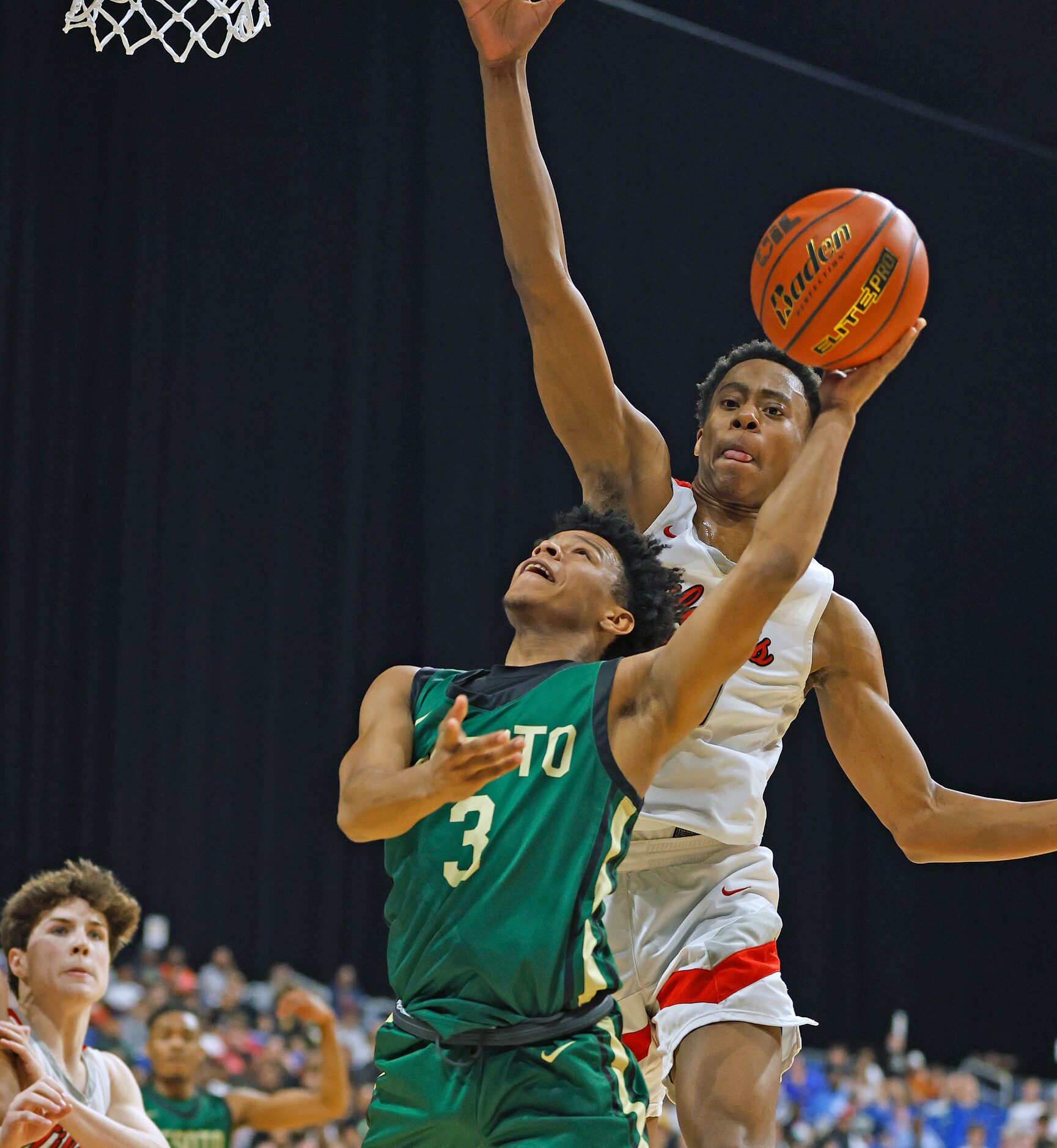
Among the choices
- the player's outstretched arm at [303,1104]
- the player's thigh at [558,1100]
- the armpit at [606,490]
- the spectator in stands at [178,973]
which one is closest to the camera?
the player's thigh at [558,1100]

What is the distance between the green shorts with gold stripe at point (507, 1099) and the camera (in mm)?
2170

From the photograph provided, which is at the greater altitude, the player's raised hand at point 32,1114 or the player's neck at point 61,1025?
the player's raised hand at point 32,1114

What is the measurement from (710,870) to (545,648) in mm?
756

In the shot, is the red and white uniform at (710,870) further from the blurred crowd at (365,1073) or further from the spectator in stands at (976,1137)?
the spectator in stands at (976,1137)

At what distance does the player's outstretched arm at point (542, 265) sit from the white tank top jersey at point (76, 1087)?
208 cm

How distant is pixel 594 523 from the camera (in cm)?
287

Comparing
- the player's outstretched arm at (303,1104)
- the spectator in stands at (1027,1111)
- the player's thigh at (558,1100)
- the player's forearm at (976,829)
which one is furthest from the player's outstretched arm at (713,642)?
the spectator in stands at (1027,1111)

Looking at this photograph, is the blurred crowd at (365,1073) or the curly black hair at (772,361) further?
the blurred crowd at (365,1073)

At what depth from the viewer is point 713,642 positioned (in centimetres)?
233

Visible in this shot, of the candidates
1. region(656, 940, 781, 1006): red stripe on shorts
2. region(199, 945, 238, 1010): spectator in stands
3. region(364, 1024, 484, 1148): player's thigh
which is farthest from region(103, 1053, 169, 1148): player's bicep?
region(199, 945, 238, 1010): spectator in stands

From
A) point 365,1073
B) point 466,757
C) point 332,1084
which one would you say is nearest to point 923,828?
point 466,757

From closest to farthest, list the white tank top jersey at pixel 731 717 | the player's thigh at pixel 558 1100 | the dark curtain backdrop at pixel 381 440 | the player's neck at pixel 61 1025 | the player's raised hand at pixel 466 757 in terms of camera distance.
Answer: the player's raised hand at pixel 466 757
the player's thigh at pixel 558 1100
the white tank top jersey at pixel 731 717
the player's neck at pixel 61 1025
the dark curtain backdrop at pixel 381 440

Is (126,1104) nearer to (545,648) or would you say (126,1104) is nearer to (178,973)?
(545,648)

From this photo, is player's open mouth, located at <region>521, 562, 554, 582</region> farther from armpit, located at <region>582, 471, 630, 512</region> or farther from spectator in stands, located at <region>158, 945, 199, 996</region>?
spectator in stands, located at <region>158, 945, 199, 996</region>
